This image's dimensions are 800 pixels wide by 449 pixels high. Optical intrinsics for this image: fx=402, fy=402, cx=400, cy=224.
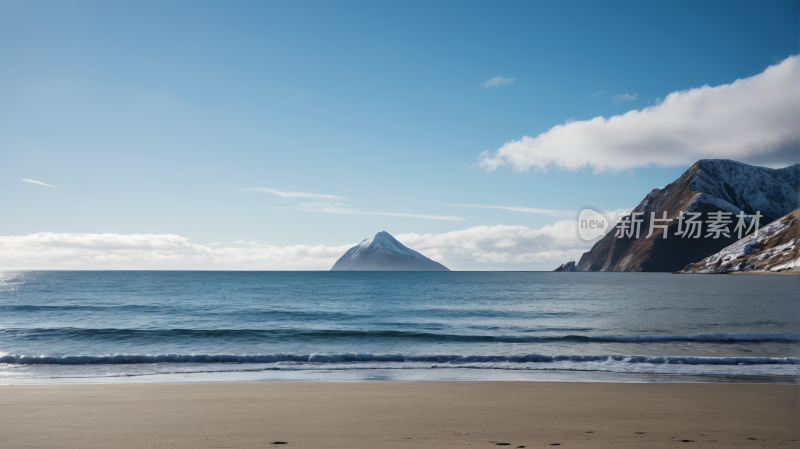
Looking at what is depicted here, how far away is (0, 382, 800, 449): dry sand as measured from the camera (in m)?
6.74

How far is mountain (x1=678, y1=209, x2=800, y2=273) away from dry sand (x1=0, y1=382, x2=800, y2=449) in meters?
149

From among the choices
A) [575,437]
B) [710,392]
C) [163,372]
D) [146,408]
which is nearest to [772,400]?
[710,392]

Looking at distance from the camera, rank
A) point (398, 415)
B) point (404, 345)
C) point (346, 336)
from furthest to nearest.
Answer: point (346, 336), point (404, 345), point (398, 415)

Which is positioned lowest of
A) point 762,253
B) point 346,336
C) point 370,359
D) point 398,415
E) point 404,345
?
point 346,336

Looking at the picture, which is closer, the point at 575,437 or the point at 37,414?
the point at 575,437

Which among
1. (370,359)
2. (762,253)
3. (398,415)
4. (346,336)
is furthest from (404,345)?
(762,253)

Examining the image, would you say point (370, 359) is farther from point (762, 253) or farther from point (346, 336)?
point (762, 253)

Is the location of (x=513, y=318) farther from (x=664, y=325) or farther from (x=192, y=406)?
(x=192, y=406)

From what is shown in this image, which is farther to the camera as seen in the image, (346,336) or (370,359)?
(346,336)

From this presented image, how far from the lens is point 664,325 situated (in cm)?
2891

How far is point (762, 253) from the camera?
137 meters

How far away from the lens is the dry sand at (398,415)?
6.74m

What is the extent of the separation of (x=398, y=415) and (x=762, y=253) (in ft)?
587

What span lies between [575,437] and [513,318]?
29.6 metres
